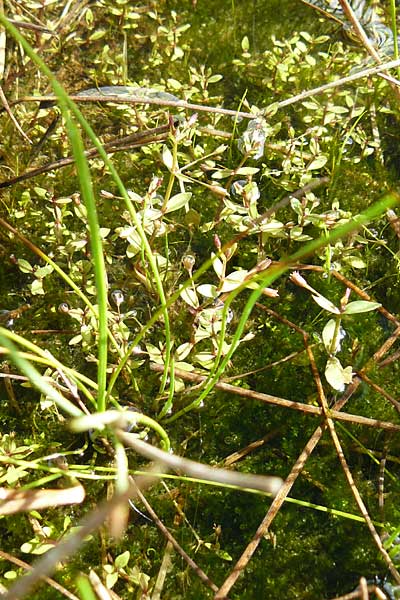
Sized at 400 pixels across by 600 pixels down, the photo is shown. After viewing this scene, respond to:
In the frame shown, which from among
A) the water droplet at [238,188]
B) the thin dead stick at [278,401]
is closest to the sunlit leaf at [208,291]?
the thin dead stick at [278,401]

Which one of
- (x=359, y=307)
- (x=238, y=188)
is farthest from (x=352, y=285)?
(x=238, y=188)

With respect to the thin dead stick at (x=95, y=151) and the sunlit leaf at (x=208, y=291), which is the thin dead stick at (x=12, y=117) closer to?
the thin dead stick at (x=95, y=151)

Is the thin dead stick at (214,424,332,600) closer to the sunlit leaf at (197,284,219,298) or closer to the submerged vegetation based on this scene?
the submerged vegetation

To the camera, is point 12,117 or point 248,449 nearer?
point 248,449

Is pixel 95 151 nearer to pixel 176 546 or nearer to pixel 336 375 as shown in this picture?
pixel 336 375

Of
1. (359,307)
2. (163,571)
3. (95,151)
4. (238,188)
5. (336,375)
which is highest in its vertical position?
(95,151)

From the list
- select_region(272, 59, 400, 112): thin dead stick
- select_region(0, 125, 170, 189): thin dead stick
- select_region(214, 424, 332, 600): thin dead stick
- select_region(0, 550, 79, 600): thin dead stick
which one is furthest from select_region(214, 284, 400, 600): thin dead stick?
select_region(0, 125, 170, 189): thin dead stick

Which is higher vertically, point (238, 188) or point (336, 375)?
point (238, 188)
